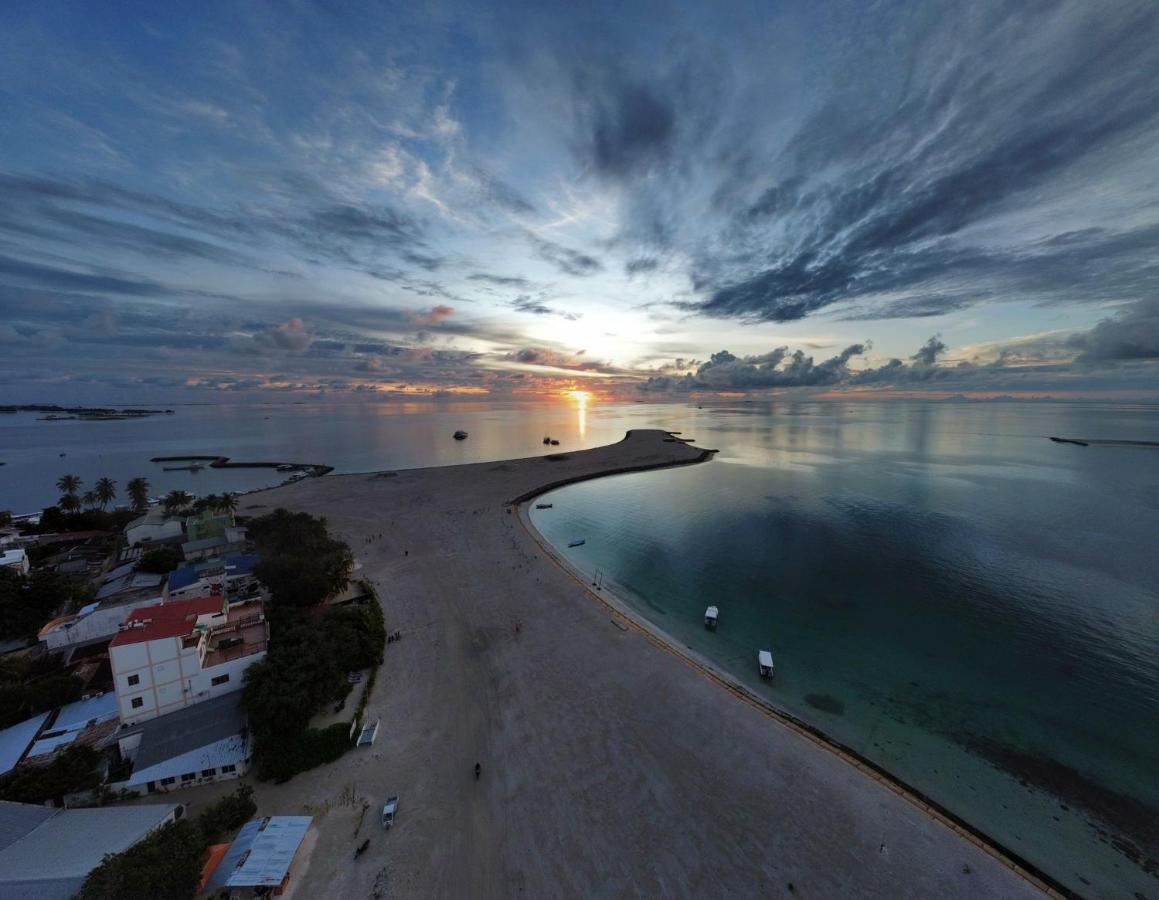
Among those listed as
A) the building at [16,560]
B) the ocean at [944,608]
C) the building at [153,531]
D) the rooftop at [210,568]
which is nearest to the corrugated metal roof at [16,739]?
the rooftop at [210,568]

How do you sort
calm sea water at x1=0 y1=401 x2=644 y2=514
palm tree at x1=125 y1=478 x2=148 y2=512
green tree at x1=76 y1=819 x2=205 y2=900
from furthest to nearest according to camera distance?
calm sea water at x1=0 y1=401 x2=644 y2=514 < palm tree at x1=125 y1=478 x2=148 y2=512 < green tree at x1=76 y1=819 x2=205 y2=900

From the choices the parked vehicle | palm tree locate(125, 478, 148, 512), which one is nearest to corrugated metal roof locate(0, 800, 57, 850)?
the parked vehicle

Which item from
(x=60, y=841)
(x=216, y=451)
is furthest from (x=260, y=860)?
(x=216, y=451)

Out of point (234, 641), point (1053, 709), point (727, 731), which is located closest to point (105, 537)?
point (234, 641)

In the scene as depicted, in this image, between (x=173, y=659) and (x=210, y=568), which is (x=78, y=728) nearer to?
(x=173, y=659)

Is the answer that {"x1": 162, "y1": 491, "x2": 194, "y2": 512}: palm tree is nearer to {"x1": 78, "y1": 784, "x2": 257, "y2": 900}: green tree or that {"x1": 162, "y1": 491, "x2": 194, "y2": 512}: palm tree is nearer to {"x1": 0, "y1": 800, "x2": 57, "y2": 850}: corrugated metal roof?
{"x1": 0, "y1": 800, "x2": 57, "y2": 850}: corrugated metal roof
